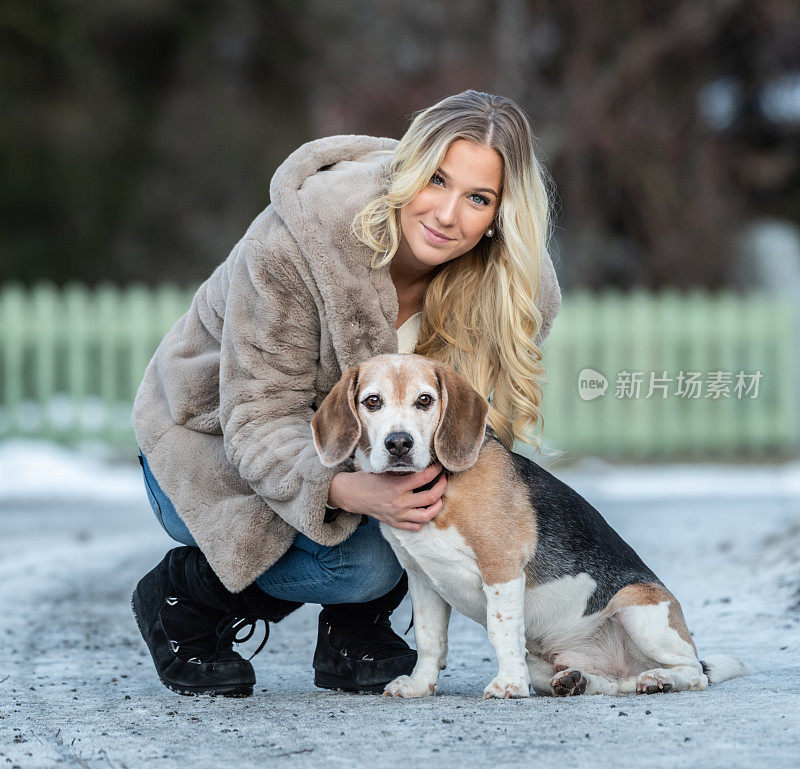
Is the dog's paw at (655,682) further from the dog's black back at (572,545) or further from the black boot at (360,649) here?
the black boot at (360,649)

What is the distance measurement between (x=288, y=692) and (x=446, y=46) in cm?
1281

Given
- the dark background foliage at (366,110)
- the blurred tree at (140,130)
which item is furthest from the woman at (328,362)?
the blurred tree at (140,130)

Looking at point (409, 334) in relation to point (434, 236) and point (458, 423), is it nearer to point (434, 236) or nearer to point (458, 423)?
point (434, 236)

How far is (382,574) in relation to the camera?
4.03m

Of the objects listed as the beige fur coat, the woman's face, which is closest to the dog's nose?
the beige fur coat

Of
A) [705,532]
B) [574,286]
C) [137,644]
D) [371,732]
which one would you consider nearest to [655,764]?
[371,732]

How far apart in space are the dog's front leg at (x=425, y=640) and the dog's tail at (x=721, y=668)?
86 cm

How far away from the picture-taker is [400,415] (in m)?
3.67

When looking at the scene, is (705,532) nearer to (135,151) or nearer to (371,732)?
→ (371,732)

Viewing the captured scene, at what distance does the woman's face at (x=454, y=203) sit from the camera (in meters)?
3.83

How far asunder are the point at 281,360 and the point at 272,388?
0.32 feet

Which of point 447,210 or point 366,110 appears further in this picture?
point 366,110
